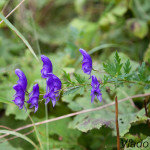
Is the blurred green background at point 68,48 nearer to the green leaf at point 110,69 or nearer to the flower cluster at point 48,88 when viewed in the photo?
the flower cluster at point 48,88

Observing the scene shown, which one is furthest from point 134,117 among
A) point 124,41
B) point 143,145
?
point 124,41

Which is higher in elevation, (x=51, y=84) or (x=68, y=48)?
(x=68, y=48)

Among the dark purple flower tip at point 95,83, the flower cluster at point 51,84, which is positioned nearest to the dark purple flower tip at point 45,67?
the flower cluster at point 51,84

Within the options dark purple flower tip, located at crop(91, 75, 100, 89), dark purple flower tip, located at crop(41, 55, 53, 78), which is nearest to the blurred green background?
dark purple flower tip, located at crop(41, 55, 53, 78)

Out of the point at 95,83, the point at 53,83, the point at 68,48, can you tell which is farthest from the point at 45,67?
the point at 68,48

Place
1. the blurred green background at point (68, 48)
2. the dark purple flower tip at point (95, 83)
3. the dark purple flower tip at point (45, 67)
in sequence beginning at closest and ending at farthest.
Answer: the dark purple flower tip at point (95, 83) → the dark purple flower tip at point (45, 67) → the blurred green background at point (68, 48)

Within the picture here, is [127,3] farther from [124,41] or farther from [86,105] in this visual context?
[86,105]

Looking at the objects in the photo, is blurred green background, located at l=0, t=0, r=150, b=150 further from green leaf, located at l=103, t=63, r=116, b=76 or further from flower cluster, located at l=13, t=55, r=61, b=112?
green leaf, located at l=103, t=63, r=116, b=76

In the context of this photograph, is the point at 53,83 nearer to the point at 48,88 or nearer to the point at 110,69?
the point at 48,88
